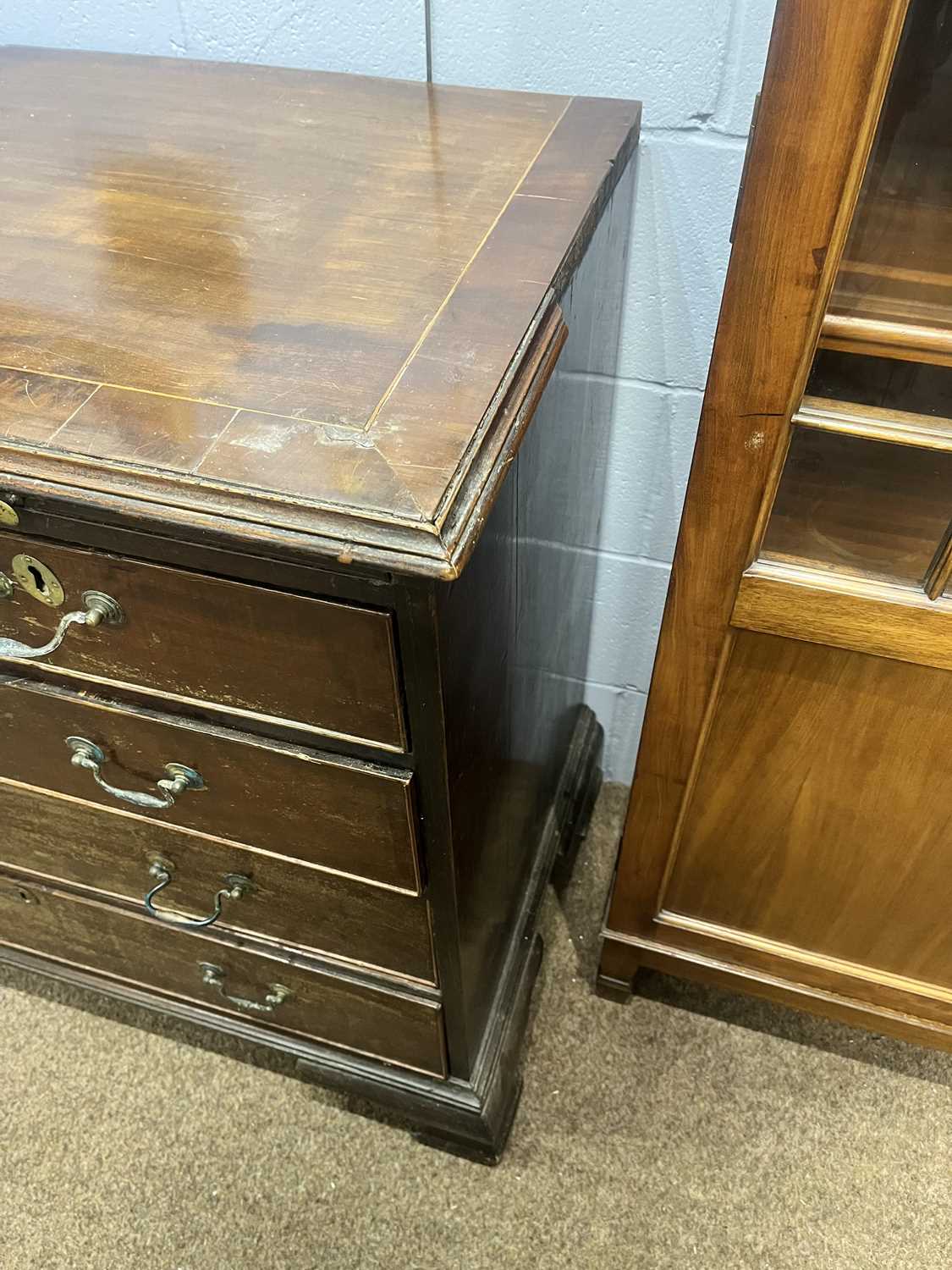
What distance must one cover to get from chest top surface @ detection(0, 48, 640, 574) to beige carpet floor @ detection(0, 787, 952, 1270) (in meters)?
0.87

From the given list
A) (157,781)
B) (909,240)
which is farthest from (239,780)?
A: (909,240)

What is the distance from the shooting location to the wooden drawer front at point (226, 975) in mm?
881

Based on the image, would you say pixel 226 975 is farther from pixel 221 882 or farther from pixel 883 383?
pixel 883 383

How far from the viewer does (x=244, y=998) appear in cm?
96

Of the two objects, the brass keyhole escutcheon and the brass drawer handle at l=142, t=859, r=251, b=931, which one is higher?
the brass keyhole escutcheon

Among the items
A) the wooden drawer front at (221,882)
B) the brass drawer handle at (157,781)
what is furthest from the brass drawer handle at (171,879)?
the brass drawer handle at (157,781)

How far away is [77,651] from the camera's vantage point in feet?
2.07

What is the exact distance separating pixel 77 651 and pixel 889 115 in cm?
59

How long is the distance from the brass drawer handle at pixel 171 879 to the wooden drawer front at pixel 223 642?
9.3 inches

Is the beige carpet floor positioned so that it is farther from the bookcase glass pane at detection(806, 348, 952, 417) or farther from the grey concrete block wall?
the bookcase glass pane at detection(806, 348, 952, 417)

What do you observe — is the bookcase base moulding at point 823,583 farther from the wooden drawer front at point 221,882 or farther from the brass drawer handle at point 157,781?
the brass drawer handle at point 157,781

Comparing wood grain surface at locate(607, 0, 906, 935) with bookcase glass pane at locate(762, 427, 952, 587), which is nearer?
wood grain surface at locate(607, 0, 906, 935)

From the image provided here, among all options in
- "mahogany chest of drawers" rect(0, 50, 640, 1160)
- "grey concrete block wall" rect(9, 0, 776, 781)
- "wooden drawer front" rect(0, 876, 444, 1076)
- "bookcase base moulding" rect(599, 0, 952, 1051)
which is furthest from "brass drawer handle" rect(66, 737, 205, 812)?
"grey concrete block wall" rect(9, 0, 776, 781)

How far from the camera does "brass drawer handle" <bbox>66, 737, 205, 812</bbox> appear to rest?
693 mm
